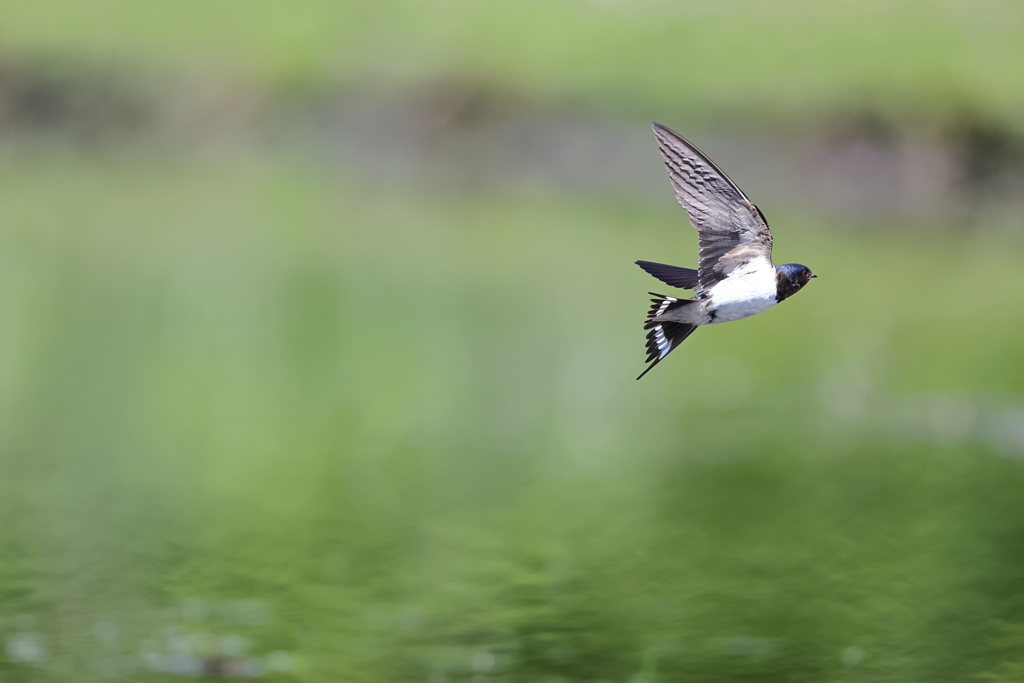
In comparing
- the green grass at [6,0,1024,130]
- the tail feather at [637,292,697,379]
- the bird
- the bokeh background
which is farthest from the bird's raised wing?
the green grass at [6,0,1024,130]

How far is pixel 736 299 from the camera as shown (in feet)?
19.9

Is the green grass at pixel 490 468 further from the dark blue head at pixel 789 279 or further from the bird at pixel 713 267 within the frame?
the dark blue head at pixel 789 279

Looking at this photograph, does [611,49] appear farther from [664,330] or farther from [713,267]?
[664,330]

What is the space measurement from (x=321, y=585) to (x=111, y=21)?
50.2m

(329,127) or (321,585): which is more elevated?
(329,127)

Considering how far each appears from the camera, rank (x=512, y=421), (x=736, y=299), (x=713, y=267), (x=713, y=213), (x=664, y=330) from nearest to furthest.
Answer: (x=736, y=299), (x=664, y=330), (x=713, y=267), (x=713, y=213), (x=512, y=421)

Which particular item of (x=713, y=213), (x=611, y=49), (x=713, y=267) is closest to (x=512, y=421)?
(x=713, y=213)

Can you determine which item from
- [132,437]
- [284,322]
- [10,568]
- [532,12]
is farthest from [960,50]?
[10,568]

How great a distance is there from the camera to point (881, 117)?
51.2 metres

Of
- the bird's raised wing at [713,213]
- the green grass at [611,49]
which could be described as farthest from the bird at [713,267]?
the green grass at [611,49]

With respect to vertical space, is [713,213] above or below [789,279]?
above

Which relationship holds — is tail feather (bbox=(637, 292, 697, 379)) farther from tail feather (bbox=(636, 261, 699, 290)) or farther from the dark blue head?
the dark blue head

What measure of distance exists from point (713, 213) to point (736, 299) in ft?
2.39

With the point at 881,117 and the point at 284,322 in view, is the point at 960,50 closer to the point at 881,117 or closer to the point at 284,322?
the point at 881,117
